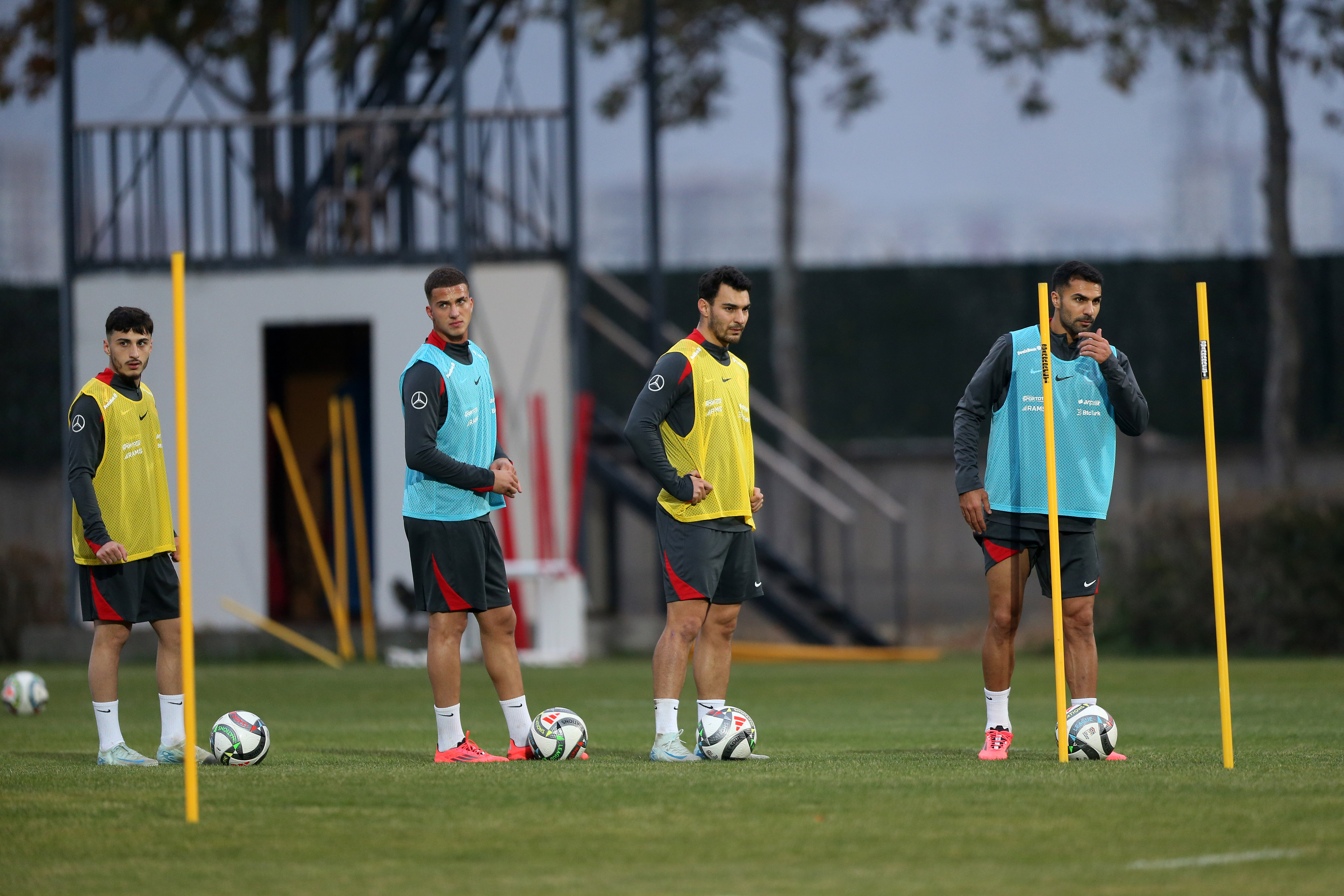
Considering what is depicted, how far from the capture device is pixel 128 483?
858 cm

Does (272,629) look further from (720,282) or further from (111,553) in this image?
(720,282)

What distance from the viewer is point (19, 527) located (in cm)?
2606

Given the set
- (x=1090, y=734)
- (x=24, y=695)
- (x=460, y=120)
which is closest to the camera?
(x=1090, y=734)

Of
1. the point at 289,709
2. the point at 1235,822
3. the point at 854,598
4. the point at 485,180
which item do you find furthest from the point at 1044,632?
the point at 1235,822

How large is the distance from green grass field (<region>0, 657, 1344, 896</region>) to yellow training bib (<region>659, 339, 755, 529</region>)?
3.70ft

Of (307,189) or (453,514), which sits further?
(307,189)

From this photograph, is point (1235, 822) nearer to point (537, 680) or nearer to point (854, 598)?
point (537, 680)

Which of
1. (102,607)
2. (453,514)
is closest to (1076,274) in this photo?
(453,514)

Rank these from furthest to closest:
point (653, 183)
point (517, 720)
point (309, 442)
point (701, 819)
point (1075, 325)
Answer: point (309, 442) < point (653, 183) < point (517, 720) < point (1075, 325) < point (701, 819)

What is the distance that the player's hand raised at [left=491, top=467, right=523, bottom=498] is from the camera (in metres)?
8.12

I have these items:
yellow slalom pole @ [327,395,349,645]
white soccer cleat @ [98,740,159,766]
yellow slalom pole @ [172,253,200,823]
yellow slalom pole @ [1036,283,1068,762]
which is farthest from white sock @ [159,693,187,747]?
yellow slalom pole @ [327,395,349,645]

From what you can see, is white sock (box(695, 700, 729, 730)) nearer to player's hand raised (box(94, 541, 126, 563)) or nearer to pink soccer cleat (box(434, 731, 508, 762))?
pink soccer cleat (box(434, 731, 508, 762))

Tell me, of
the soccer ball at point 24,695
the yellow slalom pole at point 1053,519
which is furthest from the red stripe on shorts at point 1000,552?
the soccer ball at point 24,695

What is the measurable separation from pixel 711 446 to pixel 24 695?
20.0 ft
